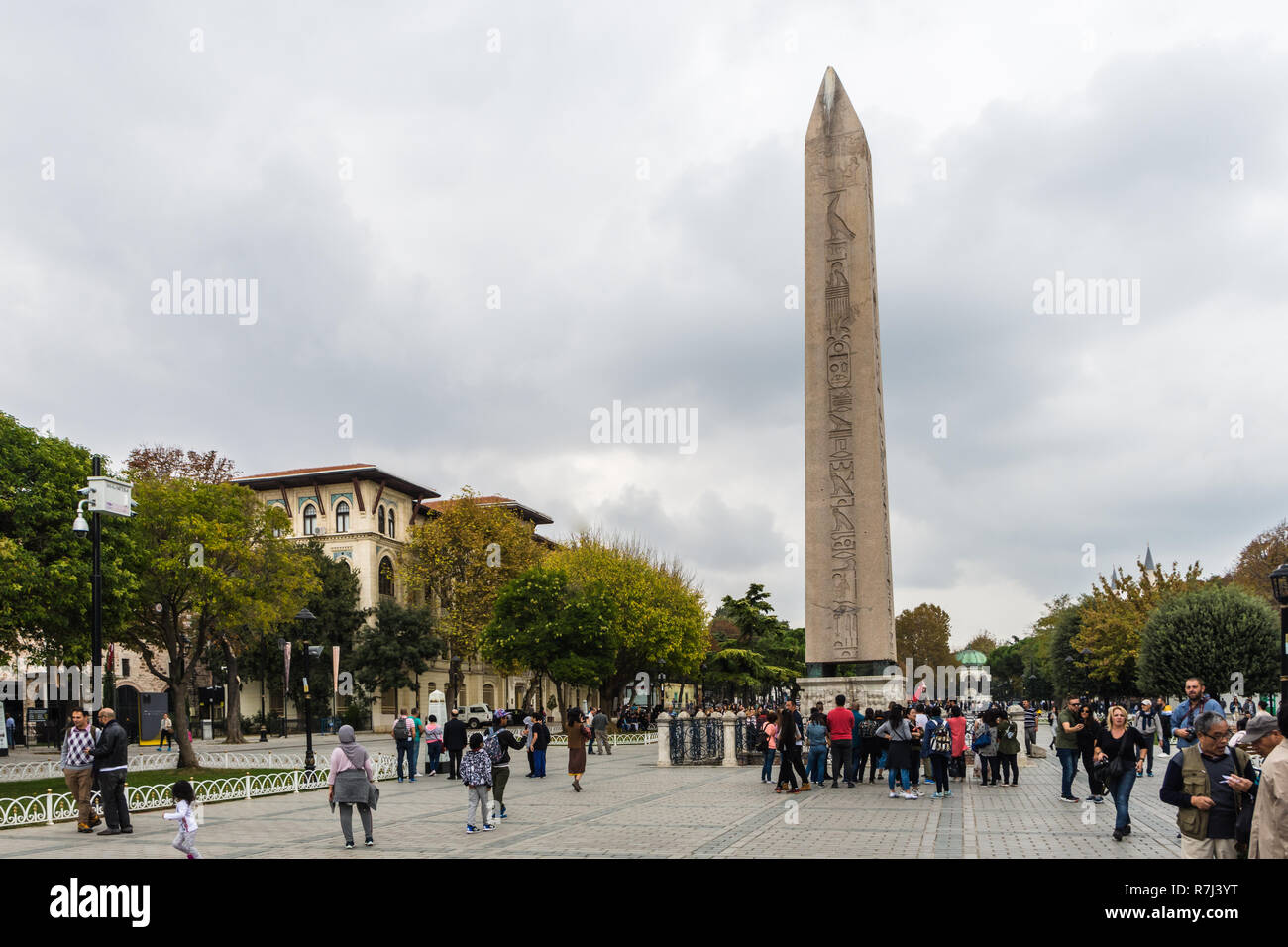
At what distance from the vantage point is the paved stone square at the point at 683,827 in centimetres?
1268

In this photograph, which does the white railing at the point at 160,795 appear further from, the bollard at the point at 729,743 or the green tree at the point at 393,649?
the green tree at the point at 393,649

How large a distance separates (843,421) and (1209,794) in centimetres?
1621

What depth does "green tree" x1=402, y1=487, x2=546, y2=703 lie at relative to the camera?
61125mm

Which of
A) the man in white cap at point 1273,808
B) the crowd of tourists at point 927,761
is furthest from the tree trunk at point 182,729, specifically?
the man in white cap at point 1273,808

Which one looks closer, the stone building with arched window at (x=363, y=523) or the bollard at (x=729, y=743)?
the bollard at (x=729, y=743)

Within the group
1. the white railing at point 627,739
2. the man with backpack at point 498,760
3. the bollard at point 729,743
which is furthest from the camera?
the white railing at point 627,739

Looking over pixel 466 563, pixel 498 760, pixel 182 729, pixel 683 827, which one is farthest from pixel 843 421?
pixel 466 563

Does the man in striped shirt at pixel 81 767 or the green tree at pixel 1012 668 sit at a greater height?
the man in striped shirt at pixel 81 767

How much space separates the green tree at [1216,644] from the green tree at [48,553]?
41024 mm

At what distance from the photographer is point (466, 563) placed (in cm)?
6181

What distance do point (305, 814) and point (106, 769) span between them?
3.43 meters

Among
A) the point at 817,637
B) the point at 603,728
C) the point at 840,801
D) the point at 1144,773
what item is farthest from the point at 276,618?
the point at 1144,773

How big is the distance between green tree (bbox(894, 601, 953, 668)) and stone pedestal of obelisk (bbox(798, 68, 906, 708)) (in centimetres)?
9580
